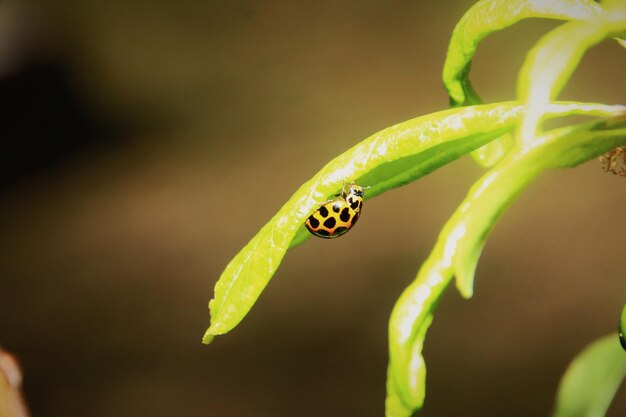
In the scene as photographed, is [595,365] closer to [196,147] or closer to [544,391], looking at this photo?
[544,391]

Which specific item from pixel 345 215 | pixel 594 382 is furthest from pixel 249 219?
pixel 594 382

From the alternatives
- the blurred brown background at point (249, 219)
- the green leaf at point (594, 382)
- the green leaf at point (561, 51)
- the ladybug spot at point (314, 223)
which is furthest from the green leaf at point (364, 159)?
the blurred brown background at point (249, 219)

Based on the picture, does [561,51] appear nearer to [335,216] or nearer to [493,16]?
[493,16]

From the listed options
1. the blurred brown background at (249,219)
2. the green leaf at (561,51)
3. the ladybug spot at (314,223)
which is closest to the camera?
the green leaf at (561,51)

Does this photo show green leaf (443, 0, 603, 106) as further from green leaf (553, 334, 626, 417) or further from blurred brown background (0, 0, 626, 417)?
blurred brown background (0, 0, 626, 417)

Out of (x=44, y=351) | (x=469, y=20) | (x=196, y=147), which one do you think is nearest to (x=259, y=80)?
(x=196, y=147)

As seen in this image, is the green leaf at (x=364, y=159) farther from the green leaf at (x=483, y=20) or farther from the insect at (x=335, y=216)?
the insect at (x=335, y=216)

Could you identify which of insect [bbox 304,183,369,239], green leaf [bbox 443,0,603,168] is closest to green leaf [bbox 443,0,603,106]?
green leaf [bbox 443,0,603,168]
